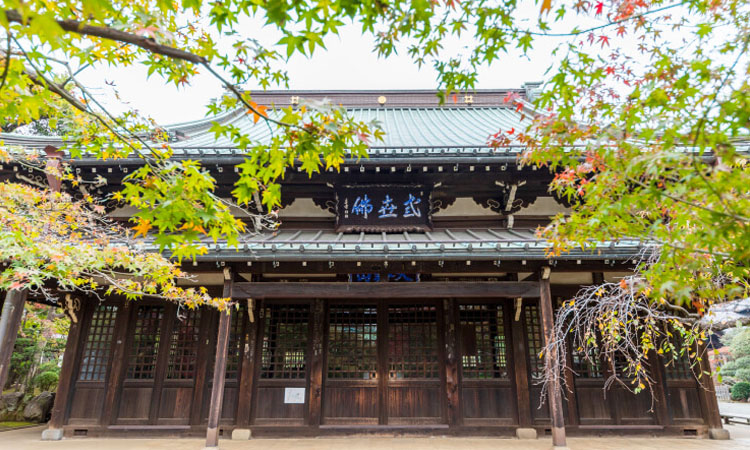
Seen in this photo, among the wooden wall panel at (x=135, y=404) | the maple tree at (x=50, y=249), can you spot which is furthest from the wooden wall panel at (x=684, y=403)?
the wooden wall panel at (x=135, y=404)

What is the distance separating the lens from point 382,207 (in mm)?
7953

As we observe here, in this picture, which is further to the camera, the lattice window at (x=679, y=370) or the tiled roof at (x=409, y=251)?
the lattice window at (x=679, y=370)

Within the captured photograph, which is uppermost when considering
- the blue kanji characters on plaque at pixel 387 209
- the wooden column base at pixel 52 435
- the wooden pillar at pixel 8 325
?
the blue kanji characters on plaque at pixel 387 209

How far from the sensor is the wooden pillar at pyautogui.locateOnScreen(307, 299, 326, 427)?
7.56 meters

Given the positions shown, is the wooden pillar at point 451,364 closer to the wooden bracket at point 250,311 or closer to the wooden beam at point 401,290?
the wooden beam at point 401,290

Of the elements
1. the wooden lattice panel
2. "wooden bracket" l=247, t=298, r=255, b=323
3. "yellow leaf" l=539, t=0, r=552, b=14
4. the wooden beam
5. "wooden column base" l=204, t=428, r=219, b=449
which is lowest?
"wooden column base" l=204, t=428, r=219, b=449

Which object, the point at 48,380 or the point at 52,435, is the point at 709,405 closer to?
the point at 52,435

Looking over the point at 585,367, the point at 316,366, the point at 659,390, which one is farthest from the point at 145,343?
the point at 659,390

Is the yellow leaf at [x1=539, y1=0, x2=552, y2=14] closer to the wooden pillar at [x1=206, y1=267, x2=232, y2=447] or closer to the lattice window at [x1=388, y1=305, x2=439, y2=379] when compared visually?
the wooden pillar at [x1=206, y1=267, x2=232, y2=447]

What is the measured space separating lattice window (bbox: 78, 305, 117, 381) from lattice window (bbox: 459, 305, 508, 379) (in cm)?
719

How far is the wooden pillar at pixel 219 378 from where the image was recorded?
6.13m

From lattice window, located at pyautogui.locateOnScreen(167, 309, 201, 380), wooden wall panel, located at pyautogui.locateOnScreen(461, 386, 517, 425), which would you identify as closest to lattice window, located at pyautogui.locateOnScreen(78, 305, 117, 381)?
lattice window, located at pyautogui.locateOnScreen(167, 309, 201, 380)

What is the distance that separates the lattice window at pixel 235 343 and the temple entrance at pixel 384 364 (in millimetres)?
1736

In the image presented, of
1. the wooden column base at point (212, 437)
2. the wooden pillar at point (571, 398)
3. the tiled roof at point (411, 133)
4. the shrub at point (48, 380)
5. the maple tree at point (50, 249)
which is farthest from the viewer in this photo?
the shrub at point (48, 380)
